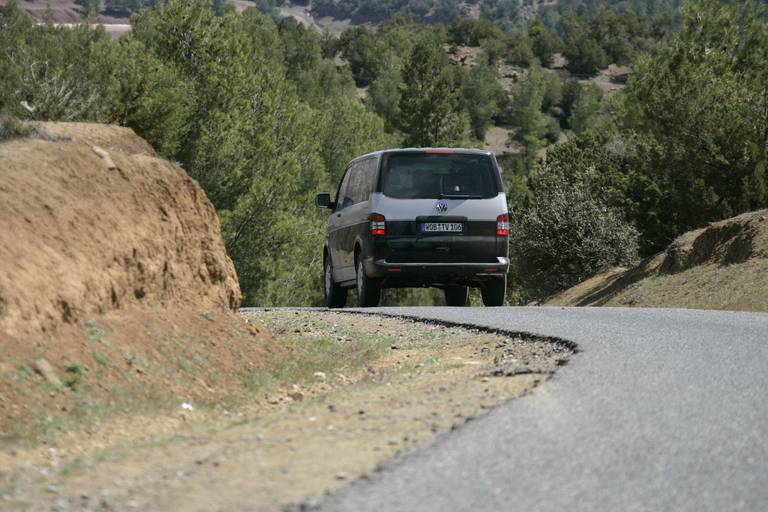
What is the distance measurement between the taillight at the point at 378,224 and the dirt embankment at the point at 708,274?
6952 mm

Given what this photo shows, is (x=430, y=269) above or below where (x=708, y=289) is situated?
above

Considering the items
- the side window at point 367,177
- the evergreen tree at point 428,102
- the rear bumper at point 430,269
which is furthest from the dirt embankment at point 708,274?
the evergreen tree at point 428,102

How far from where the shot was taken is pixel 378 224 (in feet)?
61.2

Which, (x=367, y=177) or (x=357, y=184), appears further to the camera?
(x=357, y=184)

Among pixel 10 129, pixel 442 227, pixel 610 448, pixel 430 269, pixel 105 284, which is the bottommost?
pixel 430 269

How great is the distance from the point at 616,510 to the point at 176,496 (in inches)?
70.9

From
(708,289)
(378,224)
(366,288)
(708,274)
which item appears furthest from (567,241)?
(378,224)

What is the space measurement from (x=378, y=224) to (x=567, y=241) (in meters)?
21.8

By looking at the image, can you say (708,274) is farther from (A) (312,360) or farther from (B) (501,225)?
(A) (312,360)

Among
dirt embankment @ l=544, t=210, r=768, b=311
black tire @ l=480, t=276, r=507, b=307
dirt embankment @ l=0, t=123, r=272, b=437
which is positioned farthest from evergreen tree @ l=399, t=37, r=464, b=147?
dirt embankment @ l=0, t=123, r=272, b=437

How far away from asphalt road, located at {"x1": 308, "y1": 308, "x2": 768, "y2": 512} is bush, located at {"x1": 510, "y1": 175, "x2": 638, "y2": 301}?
93.6 ft

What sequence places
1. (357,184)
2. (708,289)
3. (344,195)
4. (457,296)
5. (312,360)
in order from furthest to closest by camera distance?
(708,289) < (457,296) < (344,195) < (357,184) < (312,360)

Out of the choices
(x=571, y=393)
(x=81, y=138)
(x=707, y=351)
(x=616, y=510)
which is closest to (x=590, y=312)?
(x=707, y=351)

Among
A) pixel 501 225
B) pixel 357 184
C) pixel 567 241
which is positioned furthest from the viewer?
pixel 567 241
